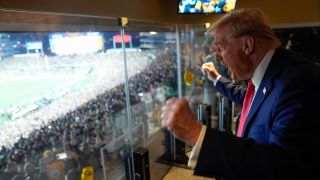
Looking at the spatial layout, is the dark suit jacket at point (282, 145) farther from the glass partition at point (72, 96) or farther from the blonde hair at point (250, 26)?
the glass partition at point (72, 96)

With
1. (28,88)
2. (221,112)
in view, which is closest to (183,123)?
(28,88)

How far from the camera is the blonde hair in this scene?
113 centimetres

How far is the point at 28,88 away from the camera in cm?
168

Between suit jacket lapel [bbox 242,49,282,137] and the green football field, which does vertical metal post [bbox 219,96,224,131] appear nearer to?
the green football field

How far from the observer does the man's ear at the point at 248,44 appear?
1134mm

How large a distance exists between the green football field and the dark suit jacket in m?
1.20

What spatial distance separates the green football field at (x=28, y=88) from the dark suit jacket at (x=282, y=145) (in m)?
1.20

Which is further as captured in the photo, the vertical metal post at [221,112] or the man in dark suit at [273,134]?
the vertical metal post at [221,112]

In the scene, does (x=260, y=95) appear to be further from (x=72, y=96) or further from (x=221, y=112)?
(x=221, y=112)

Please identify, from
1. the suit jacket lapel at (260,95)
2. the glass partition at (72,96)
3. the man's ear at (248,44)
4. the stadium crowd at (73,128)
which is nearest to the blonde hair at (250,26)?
the man's ear at (248,44)

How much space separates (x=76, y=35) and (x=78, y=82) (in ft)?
1.36

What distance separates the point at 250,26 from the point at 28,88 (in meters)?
1.35

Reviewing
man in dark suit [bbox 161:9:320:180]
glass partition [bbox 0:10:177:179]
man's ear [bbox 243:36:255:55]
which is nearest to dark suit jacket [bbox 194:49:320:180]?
man in dark suit [bbox 161:9:320:180]

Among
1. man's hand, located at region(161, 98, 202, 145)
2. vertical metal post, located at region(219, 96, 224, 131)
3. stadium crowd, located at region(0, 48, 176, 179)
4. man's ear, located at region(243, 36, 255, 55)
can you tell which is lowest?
vertical metal post, located at region(219, 96, 224, 131)
